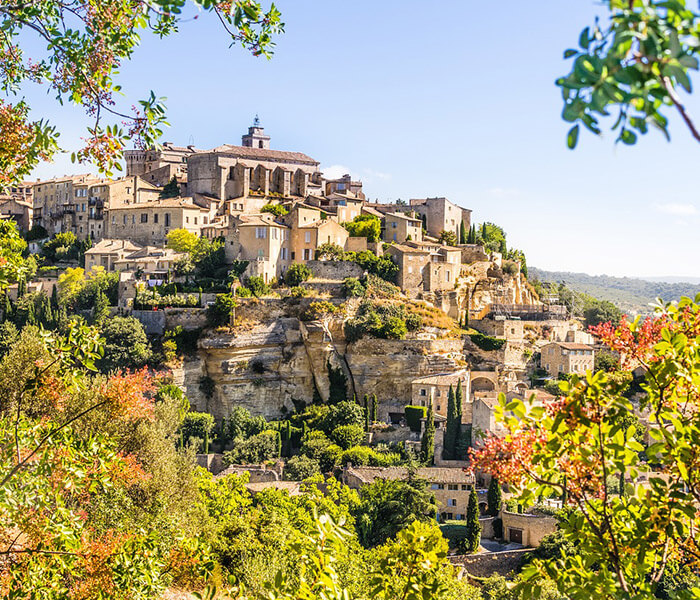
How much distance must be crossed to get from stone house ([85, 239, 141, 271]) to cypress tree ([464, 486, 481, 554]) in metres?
31.0

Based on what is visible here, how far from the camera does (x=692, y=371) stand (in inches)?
174

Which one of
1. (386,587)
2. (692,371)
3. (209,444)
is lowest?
(209,444)

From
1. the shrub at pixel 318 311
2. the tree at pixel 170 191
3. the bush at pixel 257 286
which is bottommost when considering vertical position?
the shrub at pixel 318 311

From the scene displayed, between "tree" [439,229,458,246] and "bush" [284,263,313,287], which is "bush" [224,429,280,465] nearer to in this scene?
"bush" [284,263,313,287]

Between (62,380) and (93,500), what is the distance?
1063cm

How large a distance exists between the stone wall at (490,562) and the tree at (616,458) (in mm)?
24777

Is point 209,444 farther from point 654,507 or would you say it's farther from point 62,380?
point 654,507

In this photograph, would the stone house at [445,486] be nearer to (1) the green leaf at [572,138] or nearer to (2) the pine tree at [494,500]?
(2) the pine tree at [494,500]

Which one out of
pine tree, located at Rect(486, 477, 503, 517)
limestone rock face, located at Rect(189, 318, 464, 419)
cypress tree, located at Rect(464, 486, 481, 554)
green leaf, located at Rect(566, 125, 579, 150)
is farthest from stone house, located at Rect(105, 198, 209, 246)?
green leaf, located at Rect(566, 125, 579, 150)

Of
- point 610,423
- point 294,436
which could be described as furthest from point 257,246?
point 610,423

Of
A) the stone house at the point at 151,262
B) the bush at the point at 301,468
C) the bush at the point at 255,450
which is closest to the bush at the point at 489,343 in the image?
the bush at the point at 301,468

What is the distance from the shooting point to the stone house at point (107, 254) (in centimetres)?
5012

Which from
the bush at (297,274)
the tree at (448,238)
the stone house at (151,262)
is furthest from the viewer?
the tree at (448,238)

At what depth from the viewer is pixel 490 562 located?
28406mm
